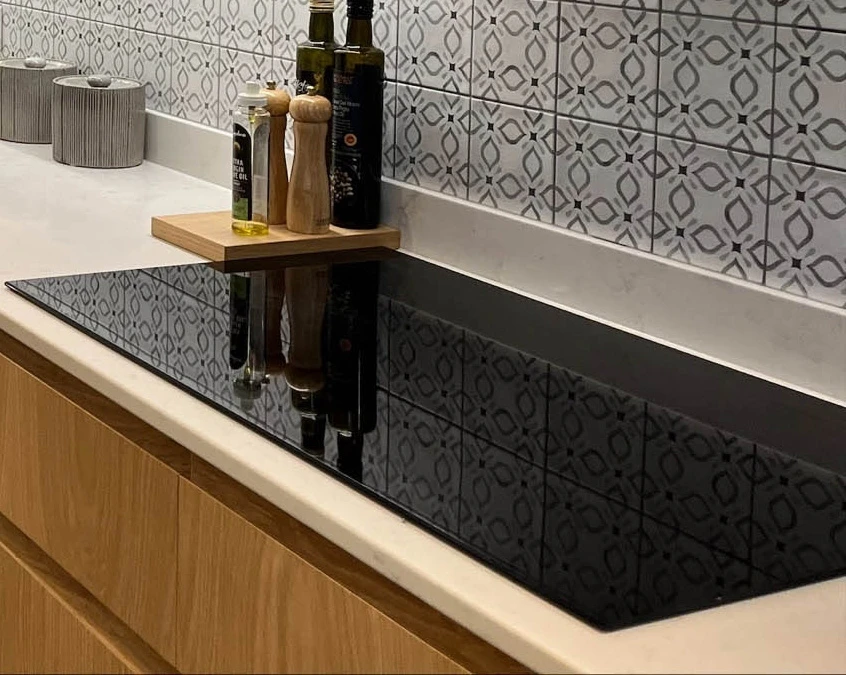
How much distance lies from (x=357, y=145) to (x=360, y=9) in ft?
0.56

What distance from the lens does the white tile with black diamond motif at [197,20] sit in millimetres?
2244

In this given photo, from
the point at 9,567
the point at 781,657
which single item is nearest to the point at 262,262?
the point at 9,567

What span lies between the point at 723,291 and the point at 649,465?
337 millimetres

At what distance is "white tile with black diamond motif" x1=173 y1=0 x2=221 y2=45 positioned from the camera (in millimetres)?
2244

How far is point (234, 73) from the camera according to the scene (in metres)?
2.21

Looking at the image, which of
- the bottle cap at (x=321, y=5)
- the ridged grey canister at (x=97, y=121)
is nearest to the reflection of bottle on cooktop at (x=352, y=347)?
the bottle cap at (x=321, y=5)

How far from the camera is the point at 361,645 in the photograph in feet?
3.25

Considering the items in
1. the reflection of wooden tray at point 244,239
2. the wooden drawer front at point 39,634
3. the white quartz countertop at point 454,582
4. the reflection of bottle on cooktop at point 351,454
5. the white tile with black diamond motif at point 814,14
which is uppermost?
the white tile with black diamond motif at point 814,14

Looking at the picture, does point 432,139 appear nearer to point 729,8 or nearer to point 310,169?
point 310,169

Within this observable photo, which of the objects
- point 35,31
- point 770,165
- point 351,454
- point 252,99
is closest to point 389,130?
point 252,99

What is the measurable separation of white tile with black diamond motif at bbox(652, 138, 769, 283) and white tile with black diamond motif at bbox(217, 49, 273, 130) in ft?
2.74

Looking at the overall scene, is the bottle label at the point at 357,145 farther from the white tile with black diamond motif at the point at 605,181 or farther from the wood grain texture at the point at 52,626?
the wood grain texture at the point at 52,626

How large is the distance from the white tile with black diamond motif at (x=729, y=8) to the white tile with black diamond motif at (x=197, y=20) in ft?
3.26

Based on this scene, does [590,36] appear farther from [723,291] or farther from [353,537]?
[353,537]
